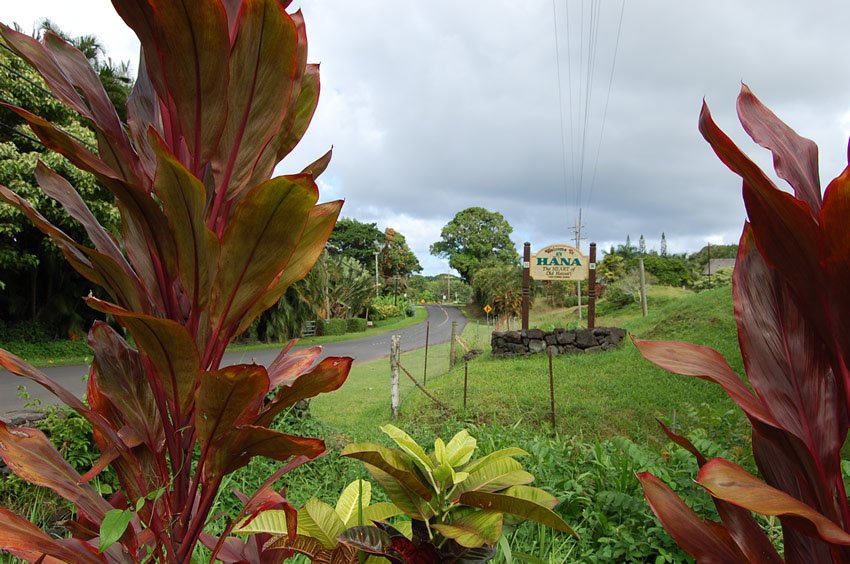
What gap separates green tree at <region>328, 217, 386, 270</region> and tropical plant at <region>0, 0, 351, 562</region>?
4504 centimetres

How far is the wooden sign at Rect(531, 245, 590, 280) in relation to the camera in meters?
10.3

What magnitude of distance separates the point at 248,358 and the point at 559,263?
827 cm

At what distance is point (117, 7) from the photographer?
74 centimetres

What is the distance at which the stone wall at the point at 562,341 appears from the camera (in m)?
9.95

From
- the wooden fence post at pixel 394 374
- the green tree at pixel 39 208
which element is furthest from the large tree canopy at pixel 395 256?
the wooden fence post at pixel 394 374

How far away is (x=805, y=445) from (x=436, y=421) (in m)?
5.58

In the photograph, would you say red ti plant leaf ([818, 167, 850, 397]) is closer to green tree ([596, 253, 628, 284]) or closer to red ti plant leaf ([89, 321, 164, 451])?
red ti plant leaf ([89, 321, 164, 451])

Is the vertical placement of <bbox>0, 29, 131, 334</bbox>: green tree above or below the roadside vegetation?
above

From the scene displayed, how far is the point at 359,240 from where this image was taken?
4666 centimetres

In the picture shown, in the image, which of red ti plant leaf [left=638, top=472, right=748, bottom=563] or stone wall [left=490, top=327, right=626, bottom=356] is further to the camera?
stone wall [left=490, top=327, right=626, bottom=356]

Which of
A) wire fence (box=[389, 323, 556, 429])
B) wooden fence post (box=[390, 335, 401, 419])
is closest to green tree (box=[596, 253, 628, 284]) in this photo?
wire fence (box=[389, 323, 556, 429])

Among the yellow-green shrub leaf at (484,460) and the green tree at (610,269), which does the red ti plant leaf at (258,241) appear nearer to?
the yellow-green shrub leaf at (484,460)

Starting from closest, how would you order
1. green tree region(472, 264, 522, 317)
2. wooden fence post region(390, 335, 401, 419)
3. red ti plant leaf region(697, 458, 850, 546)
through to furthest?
red ti plant leaf region(697, 458, 850, 546)
wooden fence post region(390, 335, 401, 419)
green tree region(472, 264, 522, 317)

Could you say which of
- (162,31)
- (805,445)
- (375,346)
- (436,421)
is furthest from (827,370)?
(375,346)
